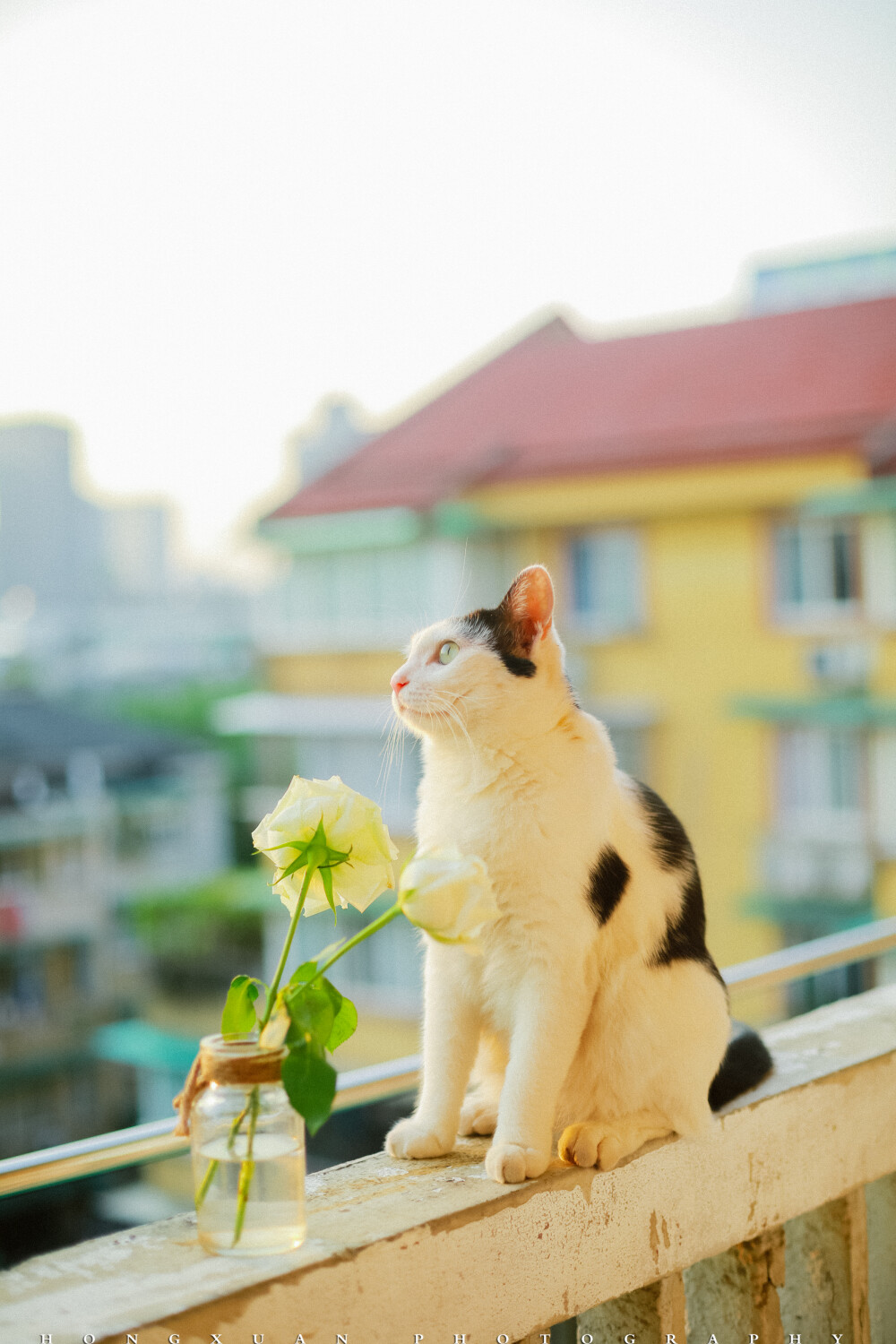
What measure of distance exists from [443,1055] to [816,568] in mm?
5599

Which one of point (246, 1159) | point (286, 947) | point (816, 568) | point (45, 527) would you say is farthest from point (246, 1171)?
point (45, 527)

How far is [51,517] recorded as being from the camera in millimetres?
7605

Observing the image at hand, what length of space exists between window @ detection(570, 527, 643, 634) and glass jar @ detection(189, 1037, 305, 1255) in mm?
5692

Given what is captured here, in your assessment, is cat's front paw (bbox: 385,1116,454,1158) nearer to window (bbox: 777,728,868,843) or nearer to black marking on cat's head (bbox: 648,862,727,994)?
black marking on cat's head (bbox: 648,862,727,994)

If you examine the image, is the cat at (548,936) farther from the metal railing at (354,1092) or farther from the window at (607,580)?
the window at (607,580)

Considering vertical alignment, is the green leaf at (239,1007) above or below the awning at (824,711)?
above

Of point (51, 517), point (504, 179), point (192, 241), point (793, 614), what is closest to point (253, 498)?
point (51, 517)

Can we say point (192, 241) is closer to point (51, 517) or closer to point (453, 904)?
point (51, 517)

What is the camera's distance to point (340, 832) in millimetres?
604

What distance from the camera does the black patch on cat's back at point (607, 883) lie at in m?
0.75

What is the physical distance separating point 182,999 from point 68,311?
6.06 m

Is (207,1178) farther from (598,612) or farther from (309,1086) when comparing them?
(598,612)

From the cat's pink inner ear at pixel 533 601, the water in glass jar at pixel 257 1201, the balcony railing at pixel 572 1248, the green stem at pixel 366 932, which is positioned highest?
the cat's pink inner ear at pixel 533 601

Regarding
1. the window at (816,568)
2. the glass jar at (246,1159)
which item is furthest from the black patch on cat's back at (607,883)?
the window at (816,568)
